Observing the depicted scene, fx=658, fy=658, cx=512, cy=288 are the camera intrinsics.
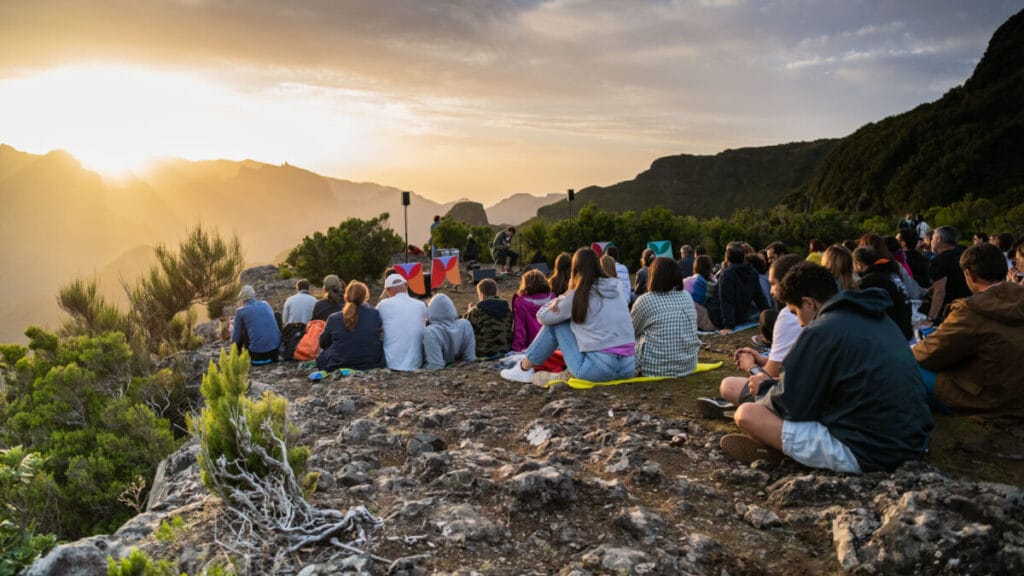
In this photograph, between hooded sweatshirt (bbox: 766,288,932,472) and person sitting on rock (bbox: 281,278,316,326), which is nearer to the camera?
hooded sweatshirt (bbox: 766,288,932,472)

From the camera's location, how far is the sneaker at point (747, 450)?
365cm

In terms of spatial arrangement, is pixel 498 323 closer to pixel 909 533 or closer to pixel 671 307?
pixel 671 307

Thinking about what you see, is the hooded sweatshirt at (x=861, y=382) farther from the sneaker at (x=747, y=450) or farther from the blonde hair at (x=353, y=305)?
the blonde hair at (x=353, y=305)

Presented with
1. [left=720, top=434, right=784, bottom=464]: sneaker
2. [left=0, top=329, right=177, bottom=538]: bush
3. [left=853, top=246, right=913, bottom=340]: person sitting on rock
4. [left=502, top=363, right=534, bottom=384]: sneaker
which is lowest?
[left=0, top=329, right=177, bottom=538]: bush

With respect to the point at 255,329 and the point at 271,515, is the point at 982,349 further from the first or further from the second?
the point at 255,329

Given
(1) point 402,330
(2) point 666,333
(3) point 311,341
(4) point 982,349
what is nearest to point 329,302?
(3) point 311,341

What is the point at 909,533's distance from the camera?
100 inches

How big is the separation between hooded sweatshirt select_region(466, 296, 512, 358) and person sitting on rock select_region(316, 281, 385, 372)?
1.19 meters

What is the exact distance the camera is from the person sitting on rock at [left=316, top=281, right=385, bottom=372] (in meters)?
7.37

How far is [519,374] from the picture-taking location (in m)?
6.34

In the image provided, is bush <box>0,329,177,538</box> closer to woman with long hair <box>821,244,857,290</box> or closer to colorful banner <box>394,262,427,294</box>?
colorful banner <box>394,262,427,294</box>

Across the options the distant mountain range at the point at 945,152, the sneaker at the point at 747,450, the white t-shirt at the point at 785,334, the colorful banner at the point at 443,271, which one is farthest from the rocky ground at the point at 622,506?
the distant mountain range at the point at 945,152

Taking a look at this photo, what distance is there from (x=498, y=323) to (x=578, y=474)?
4.28 m

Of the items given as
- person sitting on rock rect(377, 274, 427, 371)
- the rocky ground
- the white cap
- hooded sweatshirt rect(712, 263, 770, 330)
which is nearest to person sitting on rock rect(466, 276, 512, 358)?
person sitting on rock rect(377, 274, 427, 371)
